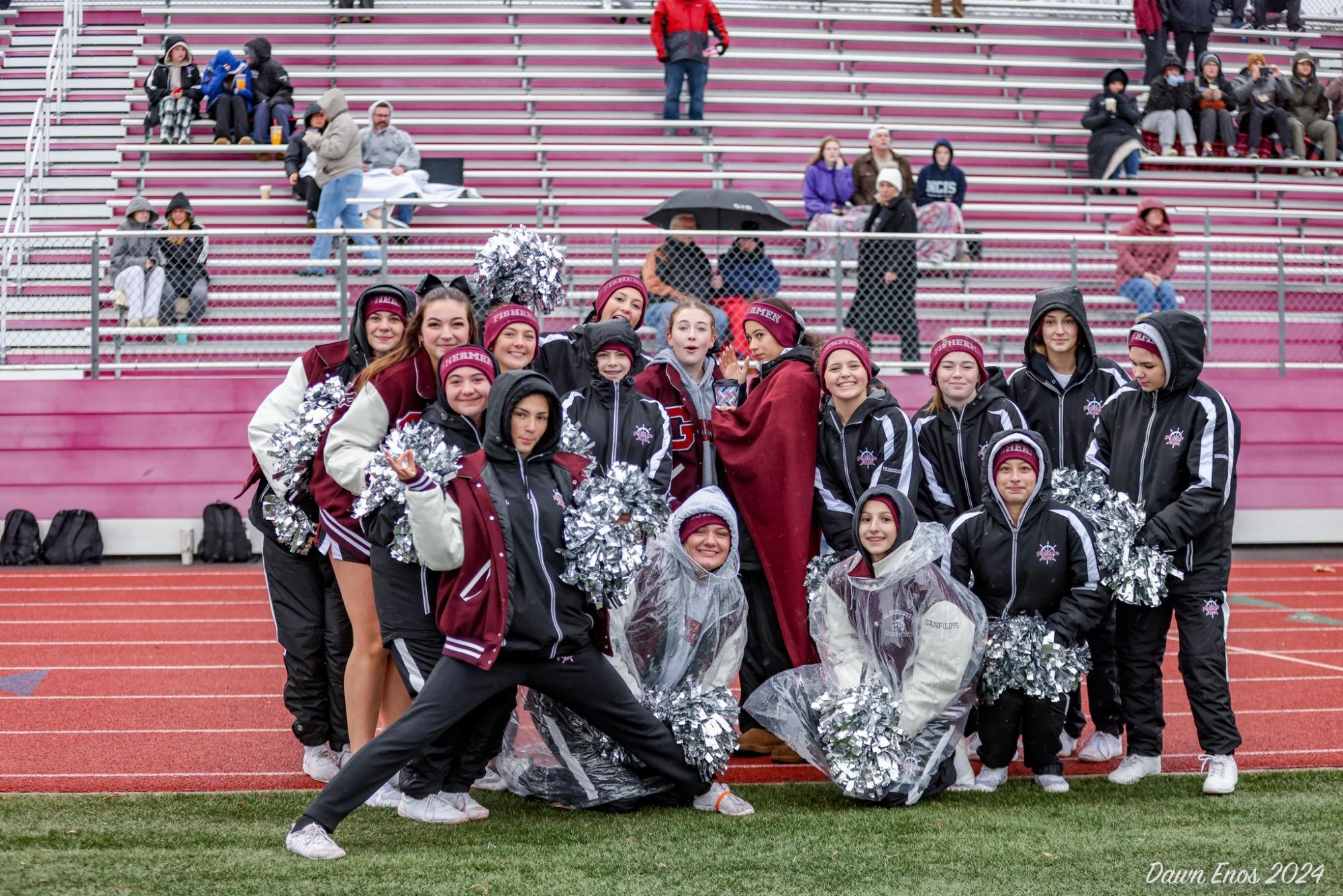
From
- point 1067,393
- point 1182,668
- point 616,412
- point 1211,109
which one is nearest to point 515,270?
point 616,412

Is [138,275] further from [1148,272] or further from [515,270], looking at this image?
[1148,272]

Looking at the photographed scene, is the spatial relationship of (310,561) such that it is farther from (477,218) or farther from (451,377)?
(477,218)

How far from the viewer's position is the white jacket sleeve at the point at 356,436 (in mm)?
4953

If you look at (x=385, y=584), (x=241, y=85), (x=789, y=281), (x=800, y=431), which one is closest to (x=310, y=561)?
(x=385, y=584)

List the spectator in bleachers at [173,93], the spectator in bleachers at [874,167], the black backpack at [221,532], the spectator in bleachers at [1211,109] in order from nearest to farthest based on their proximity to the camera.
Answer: the black backpack at [221,532] → the spectator in bleachers at [874,167] → the spectator in bleachers at [173,93] → the spectator in bleachers at [1211,109]

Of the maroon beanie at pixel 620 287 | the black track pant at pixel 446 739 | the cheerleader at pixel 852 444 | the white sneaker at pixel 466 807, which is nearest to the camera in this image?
the black track pant at pixel 446 739

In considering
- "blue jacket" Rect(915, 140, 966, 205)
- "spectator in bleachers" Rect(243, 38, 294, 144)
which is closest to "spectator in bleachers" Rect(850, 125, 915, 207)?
"blue jacket" Rect(915, 140, 966, 205)

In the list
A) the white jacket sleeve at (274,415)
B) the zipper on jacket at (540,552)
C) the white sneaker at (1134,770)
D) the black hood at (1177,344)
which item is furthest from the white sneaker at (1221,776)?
the white jacket sleeve at (274,415)

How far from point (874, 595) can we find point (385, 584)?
1.76m

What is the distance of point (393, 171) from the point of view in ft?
45.9

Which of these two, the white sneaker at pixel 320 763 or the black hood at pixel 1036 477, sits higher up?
the black hood at pixel 1036 477

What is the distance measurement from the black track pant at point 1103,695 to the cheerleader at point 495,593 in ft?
7.15

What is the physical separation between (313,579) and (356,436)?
0.85 meters

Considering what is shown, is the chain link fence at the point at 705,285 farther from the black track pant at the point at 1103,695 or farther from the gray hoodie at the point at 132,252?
the black track pant at the point at 1103,695
